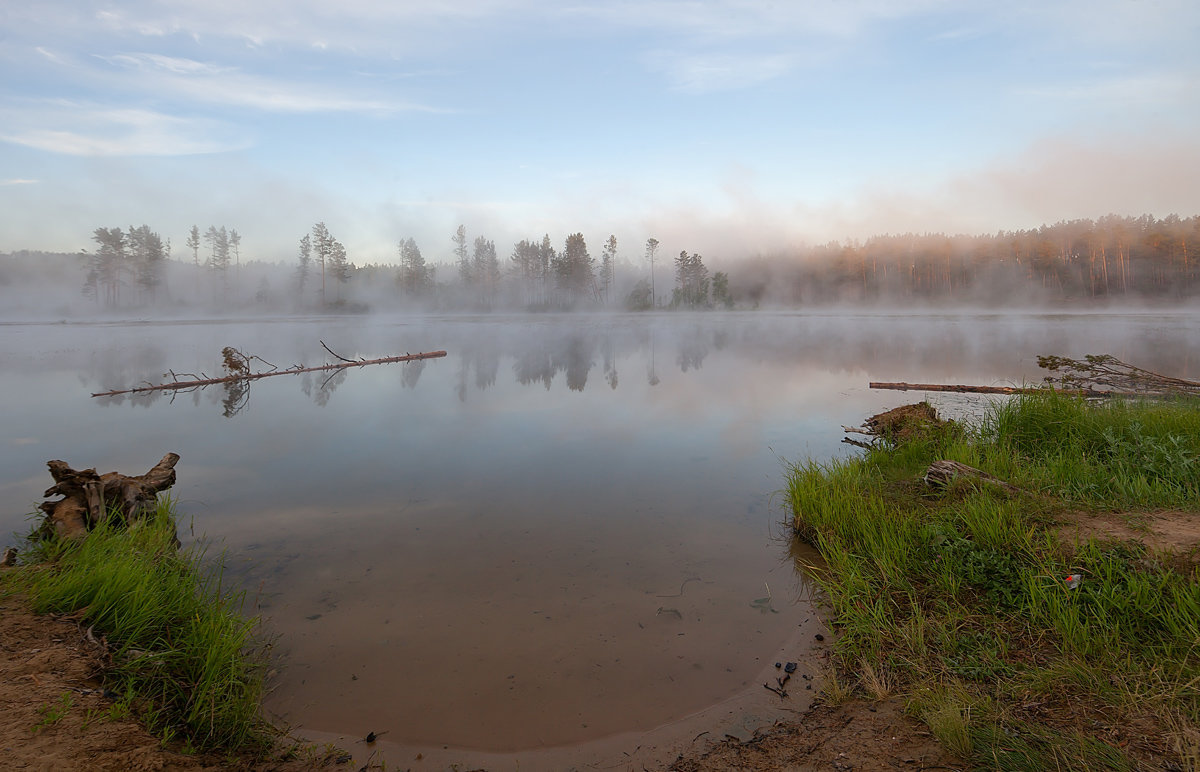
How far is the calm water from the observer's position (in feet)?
12.0

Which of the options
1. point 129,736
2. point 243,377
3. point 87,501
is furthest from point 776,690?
point 243,377

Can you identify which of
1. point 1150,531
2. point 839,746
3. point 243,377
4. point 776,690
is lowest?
point 776,690

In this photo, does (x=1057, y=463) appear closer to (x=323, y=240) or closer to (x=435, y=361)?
(x=435, y=361)

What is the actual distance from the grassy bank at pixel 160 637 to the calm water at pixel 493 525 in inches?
16.0

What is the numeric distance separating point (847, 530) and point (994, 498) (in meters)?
1.21

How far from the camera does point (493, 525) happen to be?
6.34 m

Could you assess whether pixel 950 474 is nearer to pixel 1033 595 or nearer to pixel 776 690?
pixel 1033 595

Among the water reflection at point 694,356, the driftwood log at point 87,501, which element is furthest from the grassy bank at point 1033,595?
the water reflection at point 694,356

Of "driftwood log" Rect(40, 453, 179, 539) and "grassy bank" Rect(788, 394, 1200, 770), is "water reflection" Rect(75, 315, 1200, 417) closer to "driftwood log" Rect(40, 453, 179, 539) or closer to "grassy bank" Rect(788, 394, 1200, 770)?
"driftwood log" Rect(40, 453, 179, 539)

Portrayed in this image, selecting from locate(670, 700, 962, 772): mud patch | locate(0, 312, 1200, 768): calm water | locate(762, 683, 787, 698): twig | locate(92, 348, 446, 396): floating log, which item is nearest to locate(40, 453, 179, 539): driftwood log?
locate(0, 312, 1200, 768): calm water

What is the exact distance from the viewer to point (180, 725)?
282cm

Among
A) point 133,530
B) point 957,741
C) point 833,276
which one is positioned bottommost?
point 957,741

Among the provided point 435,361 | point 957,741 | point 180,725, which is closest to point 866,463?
point 957,741

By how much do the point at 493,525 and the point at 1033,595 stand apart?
472 cm
